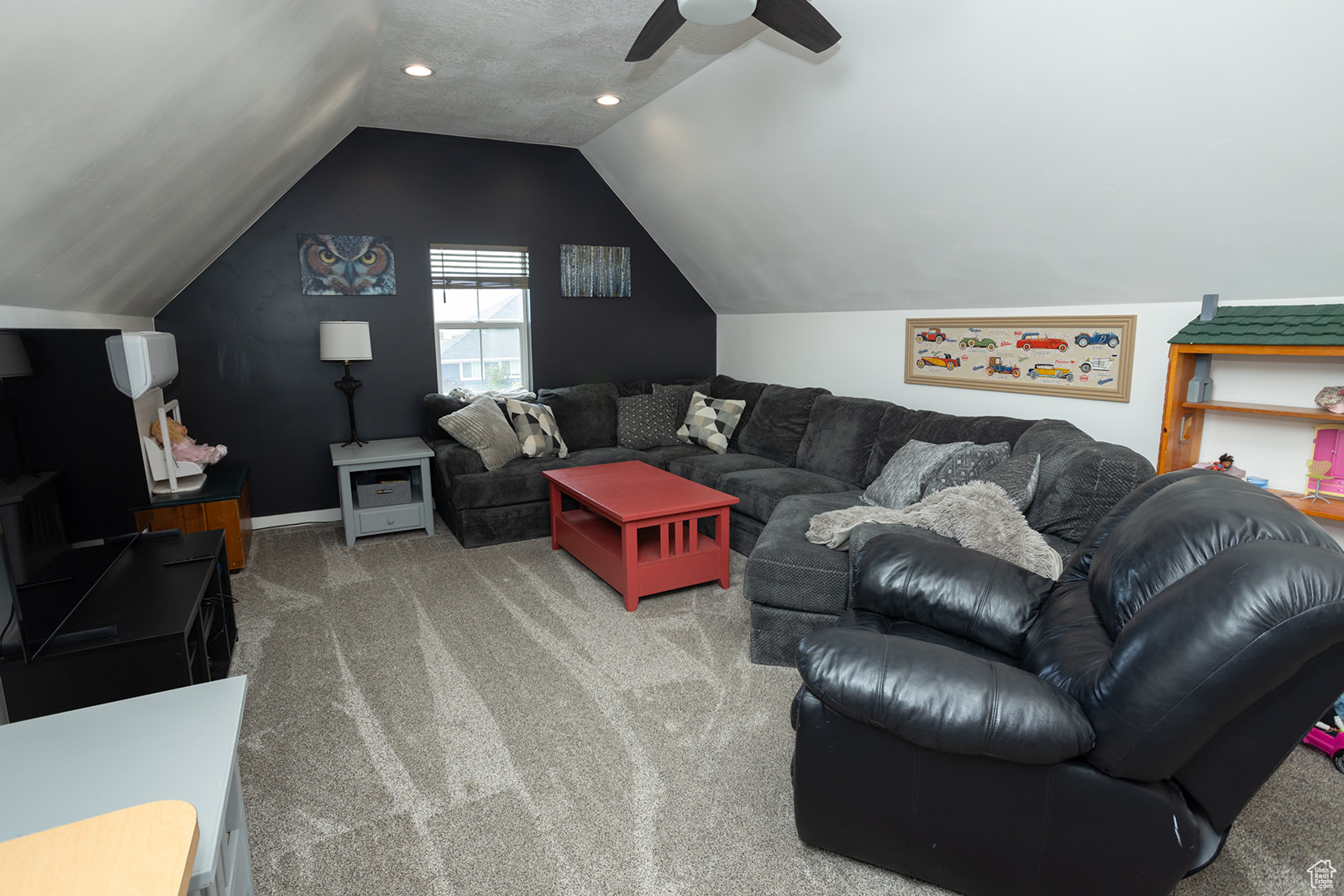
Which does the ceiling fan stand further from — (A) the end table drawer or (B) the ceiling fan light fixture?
(A) the end table drawer

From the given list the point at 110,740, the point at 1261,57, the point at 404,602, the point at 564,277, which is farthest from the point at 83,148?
the point at 564,277

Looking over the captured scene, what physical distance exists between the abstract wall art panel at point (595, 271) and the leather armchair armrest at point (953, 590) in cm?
382

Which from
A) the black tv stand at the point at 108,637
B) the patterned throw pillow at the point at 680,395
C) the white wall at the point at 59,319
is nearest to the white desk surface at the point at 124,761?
the black tv stand at the point at 108,637

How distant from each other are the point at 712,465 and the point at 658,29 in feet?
8.61

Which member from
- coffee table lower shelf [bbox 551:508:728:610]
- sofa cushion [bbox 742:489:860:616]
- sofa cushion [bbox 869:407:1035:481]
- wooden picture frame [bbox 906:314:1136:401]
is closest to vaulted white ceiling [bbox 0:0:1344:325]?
wooden picture frame [bbox 906:314:1136:401]

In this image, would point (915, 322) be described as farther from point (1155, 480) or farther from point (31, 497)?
point (31, 497)

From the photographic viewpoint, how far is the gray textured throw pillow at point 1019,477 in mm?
2822

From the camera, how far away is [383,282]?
4.86 m

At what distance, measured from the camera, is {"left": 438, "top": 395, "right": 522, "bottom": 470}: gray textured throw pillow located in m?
4.43

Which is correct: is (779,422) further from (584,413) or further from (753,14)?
(753,14)

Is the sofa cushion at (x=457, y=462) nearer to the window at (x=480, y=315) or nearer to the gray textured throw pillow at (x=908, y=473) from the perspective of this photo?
the window at (x=480, y=315)

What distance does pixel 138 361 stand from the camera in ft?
9.53

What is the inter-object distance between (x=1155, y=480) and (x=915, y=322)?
7.82 feet

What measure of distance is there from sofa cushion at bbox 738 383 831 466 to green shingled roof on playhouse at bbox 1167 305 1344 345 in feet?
7.15
